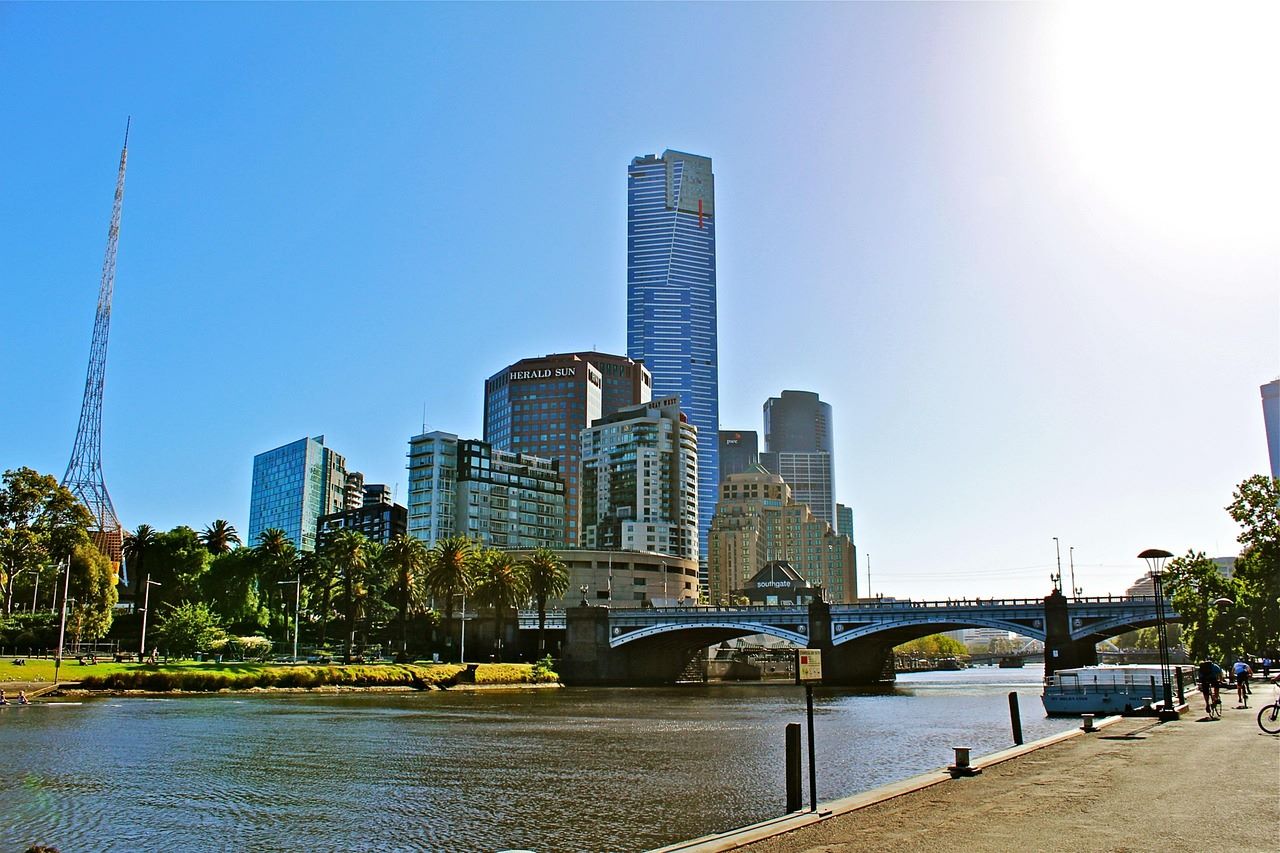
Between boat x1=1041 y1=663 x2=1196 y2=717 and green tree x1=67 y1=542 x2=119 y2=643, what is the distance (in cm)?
8291

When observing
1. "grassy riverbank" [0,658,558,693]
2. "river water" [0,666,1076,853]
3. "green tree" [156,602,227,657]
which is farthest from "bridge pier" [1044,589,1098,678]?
"green tree" [156,602,227,657]

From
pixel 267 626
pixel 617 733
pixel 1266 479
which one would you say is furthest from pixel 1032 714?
pixel 267 626

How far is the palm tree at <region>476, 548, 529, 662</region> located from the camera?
13438 centimetres

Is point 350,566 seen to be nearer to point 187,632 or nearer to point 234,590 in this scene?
point 187,632

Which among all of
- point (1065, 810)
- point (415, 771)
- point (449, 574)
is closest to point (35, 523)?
point (449, 574)

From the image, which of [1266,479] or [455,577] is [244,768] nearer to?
[1266,479]

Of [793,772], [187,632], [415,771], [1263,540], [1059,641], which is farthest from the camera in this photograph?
[1059,641]

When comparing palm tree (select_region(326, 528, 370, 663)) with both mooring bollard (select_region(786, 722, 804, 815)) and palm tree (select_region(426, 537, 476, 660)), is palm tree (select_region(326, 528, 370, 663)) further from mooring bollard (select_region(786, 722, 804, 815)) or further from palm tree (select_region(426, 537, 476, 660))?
mooring bollard (select_region(786, 722, 804, 815))

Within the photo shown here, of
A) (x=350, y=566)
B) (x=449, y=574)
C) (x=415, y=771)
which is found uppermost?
(x=350, y=566)

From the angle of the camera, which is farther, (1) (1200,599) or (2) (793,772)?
(1) (1200,599)

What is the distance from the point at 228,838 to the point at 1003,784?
20.7 metres

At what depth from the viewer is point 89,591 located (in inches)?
Result: 3760

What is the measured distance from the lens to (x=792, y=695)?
4616 inches

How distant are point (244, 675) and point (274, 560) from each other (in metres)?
40.1
